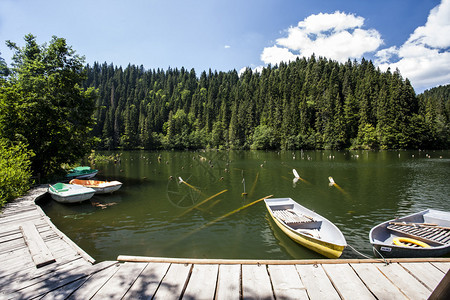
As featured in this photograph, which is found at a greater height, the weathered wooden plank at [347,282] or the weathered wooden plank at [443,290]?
the weathered wooden plank at [443,290]

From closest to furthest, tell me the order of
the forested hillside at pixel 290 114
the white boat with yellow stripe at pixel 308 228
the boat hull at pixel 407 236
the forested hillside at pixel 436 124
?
the boat hull at pixel 407 236 < the white boat with yellow stripe at pixel 308 228 < the forested hillside at pixel 436 124 < the forested hillside at pixel 290 114

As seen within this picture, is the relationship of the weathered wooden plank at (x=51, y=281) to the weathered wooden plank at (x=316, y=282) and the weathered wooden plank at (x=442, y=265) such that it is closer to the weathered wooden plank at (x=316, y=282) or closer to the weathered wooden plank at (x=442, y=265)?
the weathered wooden plank at (x=316, y=282)

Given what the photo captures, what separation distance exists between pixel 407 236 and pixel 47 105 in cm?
3067

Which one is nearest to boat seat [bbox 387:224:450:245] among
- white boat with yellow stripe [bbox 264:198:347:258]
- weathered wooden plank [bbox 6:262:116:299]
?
white boat with yellow stripe [bbox 264:198:347:258]

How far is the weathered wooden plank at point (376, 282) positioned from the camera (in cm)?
466

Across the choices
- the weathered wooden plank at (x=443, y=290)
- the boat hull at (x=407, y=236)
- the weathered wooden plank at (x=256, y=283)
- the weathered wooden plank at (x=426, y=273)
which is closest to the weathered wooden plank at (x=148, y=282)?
the weathered wooden plank at (x=256, y=283)

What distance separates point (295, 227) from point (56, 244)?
1142cm

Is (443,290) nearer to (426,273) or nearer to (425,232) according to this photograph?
(426,273)

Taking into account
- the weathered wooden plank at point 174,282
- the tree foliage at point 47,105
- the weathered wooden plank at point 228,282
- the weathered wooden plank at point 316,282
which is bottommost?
the weathered wooden plank at point 316,282

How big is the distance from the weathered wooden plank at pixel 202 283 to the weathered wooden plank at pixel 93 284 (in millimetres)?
2100

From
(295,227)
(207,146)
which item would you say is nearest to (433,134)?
(207,146)

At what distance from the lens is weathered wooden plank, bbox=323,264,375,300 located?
4652 millimetres

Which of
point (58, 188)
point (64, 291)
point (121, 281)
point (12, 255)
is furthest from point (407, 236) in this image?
point (58, 188)

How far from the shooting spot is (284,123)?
352 ft
